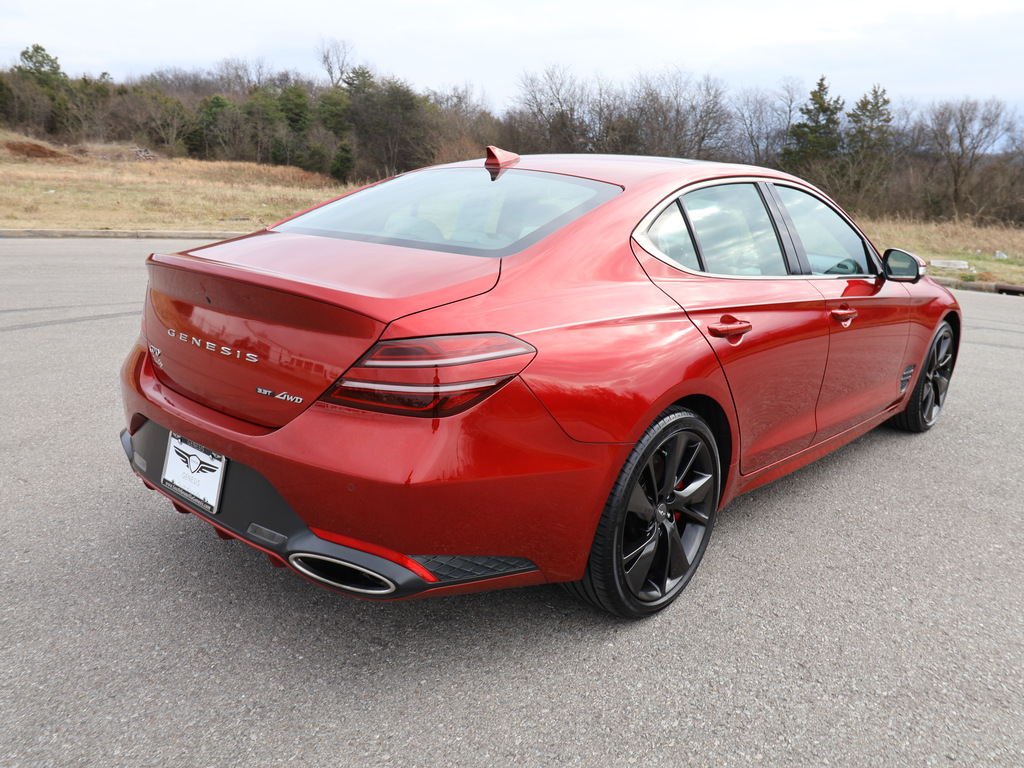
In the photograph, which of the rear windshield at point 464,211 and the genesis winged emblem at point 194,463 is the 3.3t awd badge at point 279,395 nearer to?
the genesis winged emblem at point 194,463

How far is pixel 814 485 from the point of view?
3732 mm

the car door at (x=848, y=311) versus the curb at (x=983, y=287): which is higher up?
the curb at (x=983, y=287)

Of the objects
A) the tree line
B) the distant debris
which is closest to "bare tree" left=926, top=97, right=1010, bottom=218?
the tree line

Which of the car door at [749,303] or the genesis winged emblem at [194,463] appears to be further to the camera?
the car door at [749,303]

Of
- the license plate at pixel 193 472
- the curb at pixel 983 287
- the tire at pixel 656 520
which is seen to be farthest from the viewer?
the curb at pixel 983 287

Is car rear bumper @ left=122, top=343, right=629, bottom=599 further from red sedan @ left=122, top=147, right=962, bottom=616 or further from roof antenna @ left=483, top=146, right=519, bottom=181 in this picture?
roof antenna @ left=483, top=146, right=519, bottom=181

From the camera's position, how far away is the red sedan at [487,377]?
6.05 feet

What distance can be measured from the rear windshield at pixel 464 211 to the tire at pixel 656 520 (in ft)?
2.49

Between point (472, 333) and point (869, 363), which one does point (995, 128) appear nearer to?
point (869, 363)

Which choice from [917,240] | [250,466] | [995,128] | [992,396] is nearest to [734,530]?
[250,466]

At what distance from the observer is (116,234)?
604 inches

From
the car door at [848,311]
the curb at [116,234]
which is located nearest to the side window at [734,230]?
the car door at [848,311]

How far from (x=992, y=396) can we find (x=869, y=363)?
109 inches

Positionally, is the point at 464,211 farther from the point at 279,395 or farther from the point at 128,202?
the point at 128,202
